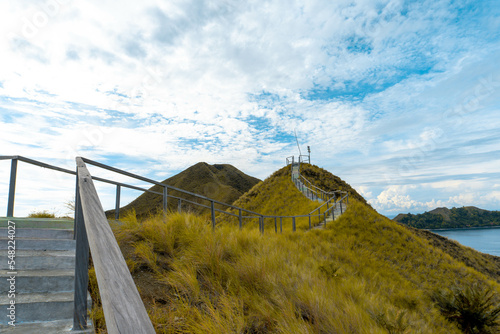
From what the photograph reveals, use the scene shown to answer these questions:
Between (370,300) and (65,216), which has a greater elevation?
(65,216)

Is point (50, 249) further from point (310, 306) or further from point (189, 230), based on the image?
point (310, 306)

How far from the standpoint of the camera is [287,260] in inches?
228

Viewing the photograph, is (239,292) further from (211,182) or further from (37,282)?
(211,182)

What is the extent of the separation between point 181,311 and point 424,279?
46.8ft

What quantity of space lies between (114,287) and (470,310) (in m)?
9.95

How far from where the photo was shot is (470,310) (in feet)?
25.7

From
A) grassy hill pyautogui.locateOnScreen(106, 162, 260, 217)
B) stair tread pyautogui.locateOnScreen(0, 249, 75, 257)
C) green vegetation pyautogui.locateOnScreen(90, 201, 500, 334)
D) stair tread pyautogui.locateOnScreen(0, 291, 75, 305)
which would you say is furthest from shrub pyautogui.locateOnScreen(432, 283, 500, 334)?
grassy hill pyautogui.locateOnScreen(106, 162, 260, 217)

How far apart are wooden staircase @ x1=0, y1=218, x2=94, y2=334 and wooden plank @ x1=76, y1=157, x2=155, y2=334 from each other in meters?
1.68

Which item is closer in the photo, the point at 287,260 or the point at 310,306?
the point at 310,306

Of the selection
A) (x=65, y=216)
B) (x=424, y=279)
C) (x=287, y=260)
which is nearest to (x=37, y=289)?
(x=287, y=260)

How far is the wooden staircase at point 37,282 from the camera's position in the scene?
2957 mm

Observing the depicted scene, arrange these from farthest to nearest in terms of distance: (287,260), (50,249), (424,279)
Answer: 1. (424,279)
2. (287,260)
3. (50,249)

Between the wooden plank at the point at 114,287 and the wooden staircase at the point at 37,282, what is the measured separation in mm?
1678

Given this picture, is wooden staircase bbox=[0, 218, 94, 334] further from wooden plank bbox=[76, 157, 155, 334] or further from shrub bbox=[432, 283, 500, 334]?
shrub bbox=[432, 283, 500, 334]
